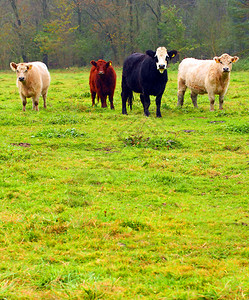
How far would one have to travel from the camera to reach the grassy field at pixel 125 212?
3.04 meters

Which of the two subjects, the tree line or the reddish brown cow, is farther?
the tree line

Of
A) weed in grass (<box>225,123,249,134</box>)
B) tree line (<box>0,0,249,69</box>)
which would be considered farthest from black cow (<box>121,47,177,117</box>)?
tree line (<box>0,0,249,69</box>)

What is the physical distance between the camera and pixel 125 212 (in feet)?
15.4

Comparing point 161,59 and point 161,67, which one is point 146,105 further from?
point 161,59

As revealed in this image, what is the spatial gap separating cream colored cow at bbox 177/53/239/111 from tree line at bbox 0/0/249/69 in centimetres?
2333

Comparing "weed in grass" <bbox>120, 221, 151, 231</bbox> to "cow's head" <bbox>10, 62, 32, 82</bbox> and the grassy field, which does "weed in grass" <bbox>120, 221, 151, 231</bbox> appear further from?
"cow's head" <bbox>10, 62, 32, 82</bbox>

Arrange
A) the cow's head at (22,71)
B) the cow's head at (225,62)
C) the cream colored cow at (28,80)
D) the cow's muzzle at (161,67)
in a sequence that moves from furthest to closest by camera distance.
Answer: the cream colored cow at (28,80) < the cow's head at (22,71) < the cow's head at (225,62) < the cow's muzzle at (161,67)

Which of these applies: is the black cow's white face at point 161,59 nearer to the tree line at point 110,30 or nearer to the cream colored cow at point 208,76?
the cream colored cow at point 208,76

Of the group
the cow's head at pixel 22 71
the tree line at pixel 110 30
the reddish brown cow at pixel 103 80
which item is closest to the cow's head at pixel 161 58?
the reddish brown cow at pixel 103 80

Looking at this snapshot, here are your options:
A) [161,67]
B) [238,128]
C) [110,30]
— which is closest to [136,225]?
[238,128]

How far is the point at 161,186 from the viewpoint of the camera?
5.71 metres

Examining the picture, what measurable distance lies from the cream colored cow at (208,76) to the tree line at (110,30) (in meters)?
23.3

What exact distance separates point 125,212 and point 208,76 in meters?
8.06

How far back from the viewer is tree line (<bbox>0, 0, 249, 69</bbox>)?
37.2 metres
